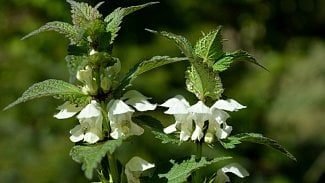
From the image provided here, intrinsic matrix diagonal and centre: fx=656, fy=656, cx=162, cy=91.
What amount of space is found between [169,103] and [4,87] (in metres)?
2.66

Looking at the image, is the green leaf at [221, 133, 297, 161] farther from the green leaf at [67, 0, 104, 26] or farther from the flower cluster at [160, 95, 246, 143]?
the green leaf at [67, 0, 104, 26]

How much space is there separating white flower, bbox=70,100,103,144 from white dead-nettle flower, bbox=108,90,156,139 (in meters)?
0.02

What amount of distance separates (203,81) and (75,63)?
167 millimetres

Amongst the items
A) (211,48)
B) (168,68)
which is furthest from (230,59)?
(168,68)

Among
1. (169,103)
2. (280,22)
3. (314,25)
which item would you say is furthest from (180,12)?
(169,103)

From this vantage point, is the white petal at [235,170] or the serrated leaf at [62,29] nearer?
the serrated leaf at [62,29]

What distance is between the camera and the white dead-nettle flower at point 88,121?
829mm

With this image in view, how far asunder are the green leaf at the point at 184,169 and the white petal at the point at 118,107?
0.10 m

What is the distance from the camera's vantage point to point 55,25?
33.0 inches

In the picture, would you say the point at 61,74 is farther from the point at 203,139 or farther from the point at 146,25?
the point at 203,139

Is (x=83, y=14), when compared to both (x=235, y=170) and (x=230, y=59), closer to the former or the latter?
(x=230, y=59)

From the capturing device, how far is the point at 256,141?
856 millimetres

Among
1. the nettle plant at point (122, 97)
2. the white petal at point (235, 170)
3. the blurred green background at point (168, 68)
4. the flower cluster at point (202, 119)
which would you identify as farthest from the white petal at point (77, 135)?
the blurred green background at point (168, 68)

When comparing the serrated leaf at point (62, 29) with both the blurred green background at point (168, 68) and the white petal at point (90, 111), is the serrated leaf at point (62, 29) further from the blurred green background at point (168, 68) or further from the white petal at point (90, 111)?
the blurred green background at point (168, 68)
